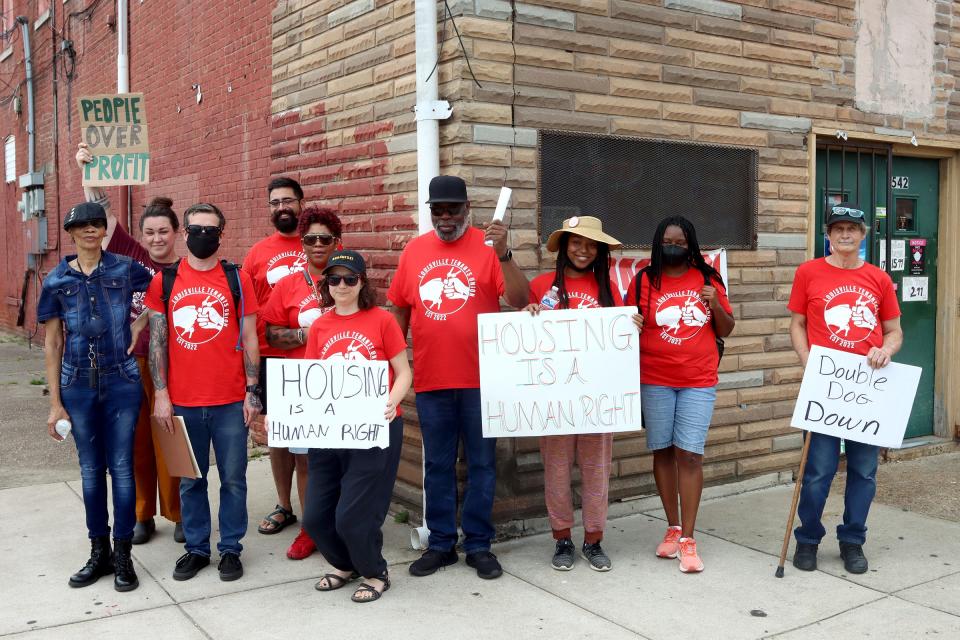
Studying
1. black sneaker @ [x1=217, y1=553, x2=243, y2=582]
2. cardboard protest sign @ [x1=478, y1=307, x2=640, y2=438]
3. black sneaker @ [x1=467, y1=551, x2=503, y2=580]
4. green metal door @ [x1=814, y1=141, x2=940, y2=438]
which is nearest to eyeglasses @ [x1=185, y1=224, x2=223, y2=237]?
cardboard protest sign @ [x1=478, y1=307, x2=640, y2=438]

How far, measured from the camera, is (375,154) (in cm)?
588

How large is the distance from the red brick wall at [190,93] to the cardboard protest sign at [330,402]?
3711 millimetres

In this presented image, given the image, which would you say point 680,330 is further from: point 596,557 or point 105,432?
point 105,432

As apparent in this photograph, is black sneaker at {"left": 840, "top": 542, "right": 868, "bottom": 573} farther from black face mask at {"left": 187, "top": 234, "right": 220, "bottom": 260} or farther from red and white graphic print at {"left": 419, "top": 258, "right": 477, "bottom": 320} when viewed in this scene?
black face mask at {"left": 187, "top": 234, "right": 220, "bottom": 260}

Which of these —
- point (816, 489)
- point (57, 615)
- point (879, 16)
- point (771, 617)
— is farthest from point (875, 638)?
point (879, 16)

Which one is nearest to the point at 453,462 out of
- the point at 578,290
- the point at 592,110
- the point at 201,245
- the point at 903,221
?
the point at 578,290

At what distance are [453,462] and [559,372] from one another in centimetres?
72

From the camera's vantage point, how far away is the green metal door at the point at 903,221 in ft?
23.0

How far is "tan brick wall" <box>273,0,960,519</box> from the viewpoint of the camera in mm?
5301

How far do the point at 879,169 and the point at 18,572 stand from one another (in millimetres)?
6499

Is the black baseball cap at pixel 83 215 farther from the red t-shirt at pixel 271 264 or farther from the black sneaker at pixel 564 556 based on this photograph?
the black sneaker at pixel 564 556

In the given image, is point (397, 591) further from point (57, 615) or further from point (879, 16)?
point (879, 16)

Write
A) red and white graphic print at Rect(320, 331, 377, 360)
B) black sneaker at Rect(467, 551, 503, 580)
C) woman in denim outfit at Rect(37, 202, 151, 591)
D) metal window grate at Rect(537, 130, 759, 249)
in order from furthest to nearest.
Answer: metal window grate at Rect(537, 130, 759, 249), black sneaker at Rect(467, 551, 503, 580), woman in denim outfit at Rect(37, 202, 151, 591), red and white graphic print at Rect(320, 331, 377, 360)

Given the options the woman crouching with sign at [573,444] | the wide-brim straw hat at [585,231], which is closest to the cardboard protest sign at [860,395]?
the woman crouching with sign at [573,444]
